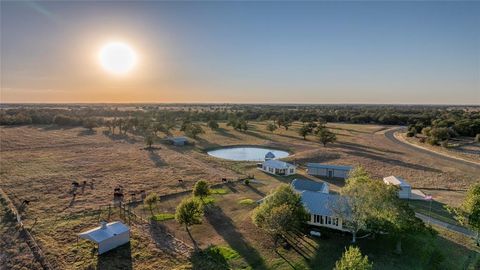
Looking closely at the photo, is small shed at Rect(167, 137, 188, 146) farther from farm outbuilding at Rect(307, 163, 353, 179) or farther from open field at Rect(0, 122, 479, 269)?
farm outbuilding at Rect(307, 163, 353, 179)

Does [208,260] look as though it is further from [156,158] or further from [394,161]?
[394,161]

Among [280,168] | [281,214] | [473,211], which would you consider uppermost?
[281,214]

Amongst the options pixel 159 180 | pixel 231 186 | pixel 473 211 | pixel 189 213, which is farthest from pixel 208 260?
pixel 159 180

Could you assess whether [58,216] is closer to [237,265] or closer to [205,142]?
[237,265]

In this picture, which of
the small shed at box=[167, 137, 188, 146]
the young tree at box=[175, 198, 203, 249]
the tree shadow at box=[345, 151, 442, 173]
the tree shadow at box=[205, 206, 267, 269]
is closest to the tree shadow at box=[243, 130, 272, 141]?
the small shed at box=[167, 137, 188, 146]

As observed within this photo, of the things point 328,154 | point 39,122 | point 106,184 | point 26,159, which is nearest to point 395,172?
point 328,154

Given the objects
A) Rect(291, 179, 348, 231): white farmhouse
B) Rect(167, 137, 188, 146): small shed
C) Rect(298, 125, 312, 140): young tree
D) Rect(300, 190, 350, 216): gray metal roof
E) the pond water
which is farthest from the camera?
Rect(298, 125, 312, 140): young tree
